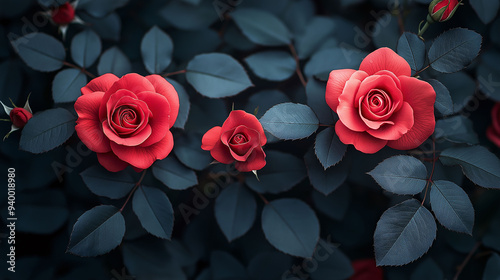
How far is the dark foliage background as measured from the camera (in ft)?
2.99

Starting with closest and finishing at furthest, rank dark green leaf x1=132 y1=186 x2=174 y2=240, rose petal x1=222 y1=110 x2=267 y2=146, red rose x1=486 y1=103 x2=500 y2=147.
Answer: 1. rose petal x1=222 y1=110 x2=267 y2=146
2. dark green leaf x1=132 y1=186 x2=174 y2=240
3. red rose x1=486 y1=103 x2=500 y2=147

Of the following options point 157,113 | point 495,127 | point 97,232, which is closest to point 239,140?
point 157,113

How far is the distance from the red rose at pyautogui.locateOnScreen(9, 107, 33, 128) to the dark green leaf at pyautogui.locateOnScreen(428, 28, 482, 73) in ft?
3.07

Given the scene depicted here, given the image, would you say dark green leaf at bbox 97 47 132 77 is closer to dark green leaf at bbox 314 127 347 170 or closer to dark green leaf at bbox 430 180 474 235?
dark green leaf at bbox 314 127 347 170

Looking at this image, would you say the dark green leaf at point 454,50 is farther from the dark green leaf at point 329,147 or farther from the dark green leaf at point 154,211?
the dark green leaf at point 154,211

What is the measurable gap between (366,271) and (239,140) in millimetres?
645

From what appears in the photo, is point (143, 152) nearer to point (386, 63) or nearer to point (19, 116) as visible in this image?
point (19, 116)

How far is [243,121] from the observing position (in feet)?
2.29

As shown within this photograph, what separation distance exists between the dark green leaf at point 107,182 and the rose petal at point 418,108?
646 millimetres

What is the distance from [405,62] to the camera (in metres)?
0.72

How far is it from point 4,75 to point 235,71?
2.24 ft
